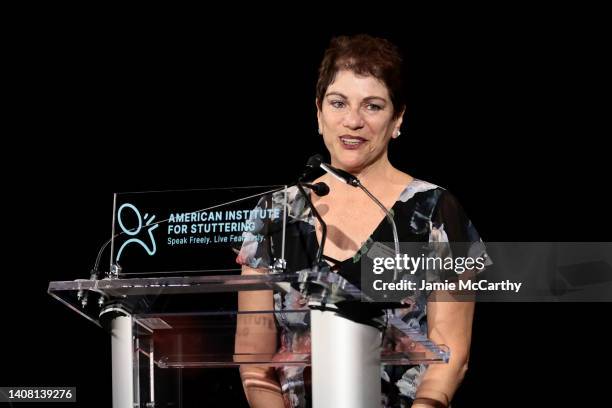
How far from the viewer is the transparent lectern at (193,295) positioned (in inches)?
69.2

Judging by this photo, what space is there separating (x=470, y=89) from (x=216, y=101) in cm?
91

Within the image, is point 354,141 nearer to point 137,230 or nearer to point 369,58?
point 369,58

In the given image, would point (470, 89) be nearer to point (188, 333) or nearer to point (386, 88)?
point (386, 88)

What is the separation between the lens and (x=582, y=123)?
3.02 m

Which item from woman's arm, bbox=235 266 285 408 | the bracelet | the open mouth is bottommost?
the bracelet

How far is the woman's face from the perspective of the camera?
2.62 metres

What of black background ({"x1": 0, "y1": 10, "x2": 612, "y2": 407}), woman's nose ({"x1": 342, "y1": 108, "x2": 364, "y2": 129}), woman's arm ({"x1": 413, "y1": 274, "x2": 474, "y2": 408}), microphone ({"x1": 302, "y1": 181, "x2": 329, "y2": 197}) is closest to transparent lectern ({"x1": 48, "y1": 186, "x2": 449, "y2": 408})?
microphone ({"x1": 302, "y1": 181, "x2": 329, "y2": 197})

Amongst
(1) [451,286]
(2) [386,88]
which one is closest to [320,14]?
(2) [386,88]

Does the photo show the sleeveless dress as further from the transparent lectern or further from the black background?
the black background

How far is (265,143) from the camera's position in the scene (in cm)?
336

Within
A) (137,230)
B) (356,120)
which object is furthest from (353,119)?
(137,230)

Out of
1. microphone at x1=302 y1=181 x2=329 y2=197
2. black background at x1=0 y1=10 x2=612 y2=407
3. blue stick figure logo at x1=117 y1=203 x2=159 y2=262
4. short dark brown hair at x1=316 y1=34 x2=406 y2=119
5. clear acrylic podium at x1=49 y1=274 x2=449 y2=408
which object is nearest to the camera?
clear acrylic podium at x1=49 y1=274 x2=449 y2=408

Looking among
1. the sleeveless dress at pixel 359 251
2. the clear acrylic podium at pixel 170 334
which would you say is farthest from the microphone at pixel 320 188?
the clear acrylic podium at pixel 170 334

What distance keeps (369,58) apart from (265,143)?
844mm
